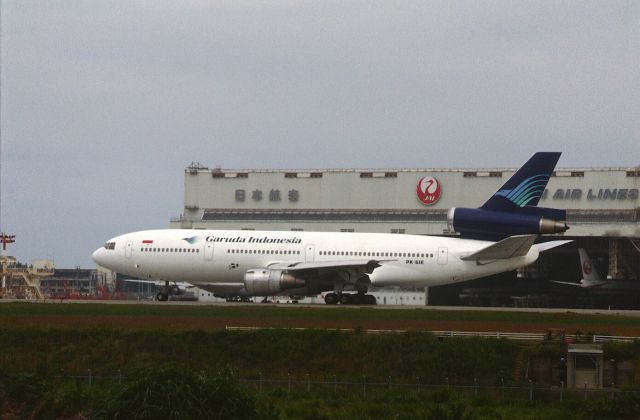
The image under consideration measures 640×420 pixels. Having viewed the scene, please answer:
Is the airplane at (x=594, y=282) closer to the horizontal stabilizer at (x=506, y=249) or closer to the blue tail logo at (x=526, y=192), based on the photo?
the blue tail logo at (x=526, y=192)

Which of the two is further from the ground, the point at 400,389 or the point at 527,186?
the point at 527,186

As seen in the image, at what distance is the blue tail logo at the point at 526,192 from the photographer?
60.5 metres

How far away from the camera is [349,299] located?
60.2 m

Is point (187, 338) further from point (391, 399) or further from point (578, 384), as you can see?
point (578, 384)

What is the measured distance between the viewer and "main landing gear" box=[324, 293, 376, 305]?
59438 mm

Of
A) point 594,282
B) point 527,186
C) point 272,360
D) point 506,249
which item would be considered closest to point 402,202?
point 594,282

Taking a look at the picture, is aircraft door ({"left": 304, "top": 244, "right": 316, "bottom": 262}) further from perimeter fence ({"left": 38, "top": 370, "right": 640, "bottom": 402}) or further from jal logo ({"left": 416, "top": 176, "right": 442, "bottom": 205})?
perimeter fence ({"left": 38, "top": 370, "right": 640, "bottom": 402})

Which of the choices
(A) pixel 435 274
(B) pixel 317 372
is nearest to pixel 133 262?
(A) pixel 435 274

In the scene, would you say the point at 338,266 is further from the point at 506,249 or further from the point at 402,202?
the point at 402,202

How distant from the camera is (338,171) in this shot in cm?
8662

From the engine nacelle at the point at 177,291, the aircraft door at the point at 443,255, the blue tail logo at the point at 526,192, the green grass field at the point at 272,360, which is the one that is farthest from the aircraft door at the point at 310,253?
the engine nacelle at the point at 177,291

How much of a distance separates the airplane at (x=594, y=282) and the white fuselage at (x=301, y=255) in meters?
22.2

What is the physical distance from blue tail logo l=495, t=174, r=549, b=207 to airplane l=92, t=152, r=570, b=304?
0.06m

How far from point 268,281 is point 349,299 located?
5622 mm
